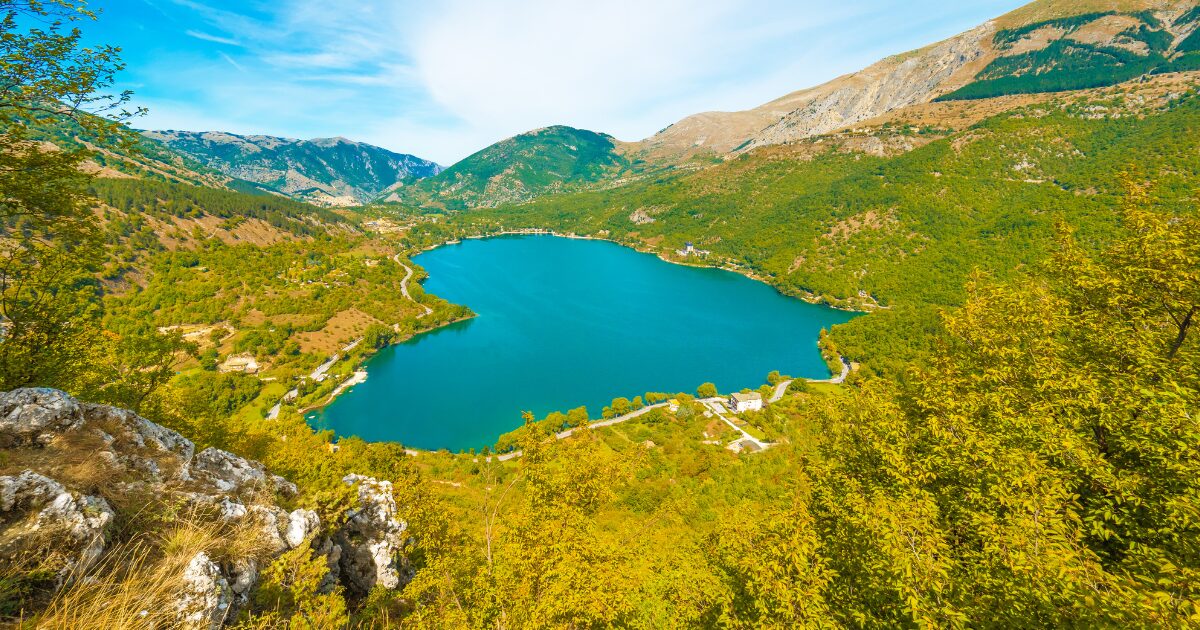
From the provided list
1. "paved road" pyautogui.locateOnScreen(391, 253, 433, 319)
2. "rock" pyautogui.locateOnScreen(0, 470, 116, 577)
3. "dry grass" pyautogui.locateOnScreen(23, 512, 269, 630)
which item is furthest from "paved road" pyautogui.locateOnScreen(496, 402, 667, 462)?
"paved road" pyautogui.locateOnScreen(391, 253, 433, 319)

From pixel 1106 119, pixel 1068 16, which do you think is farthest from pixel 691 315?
pixel 1068 16

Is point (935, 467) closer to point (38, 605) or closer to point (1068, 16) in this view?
point (38, 605)

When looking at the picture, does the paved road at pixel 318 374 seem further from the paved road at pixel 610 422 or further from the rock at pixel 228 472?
the rock at pixel 228 472

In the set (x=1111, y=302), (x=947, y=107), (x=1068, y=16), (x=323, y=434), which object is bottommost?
(x=323, y=434)

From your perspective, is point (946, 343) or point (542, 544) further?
point (946, 343)

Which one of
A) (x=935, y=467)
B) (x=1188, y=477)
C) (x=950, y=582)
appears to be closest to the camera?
(x=1188, y=477)

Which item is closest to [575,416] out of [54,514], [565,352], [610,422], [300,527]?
[610,422]


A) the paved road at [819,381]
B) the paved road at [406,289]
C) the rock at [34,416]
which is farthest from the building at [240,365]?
the paved road at [819,381]

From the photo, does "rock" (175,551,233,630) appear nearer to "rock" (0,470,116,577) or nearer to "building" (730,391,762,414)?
"rock" (0,470,116,577)
